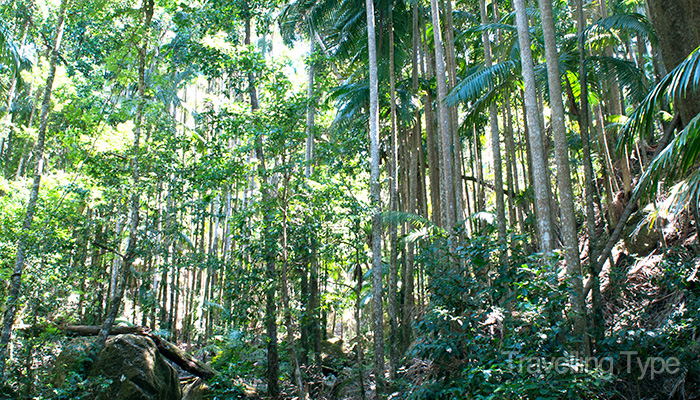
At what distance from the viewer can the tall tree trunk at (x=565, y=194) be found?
546 cm

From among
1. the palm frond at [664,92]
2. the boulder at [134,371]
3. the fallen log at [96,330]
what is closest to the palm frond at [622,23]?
the palm frond at [664,92]

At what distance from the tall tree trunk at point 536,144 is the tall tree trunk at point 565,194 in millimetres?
301

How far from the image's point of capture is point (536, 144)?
6.41m

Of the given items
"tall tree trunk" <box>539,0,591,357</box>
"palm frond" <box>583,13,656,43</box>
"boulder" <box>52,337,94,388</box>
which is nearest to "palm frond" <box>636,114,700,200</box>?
"tall tree trunk" <box>539,0,591,357</box>

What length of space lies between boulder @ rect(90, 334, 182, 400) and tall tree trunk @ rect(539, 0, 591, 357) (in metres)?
7.34

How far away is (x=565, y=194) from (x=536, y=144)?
1.01 m

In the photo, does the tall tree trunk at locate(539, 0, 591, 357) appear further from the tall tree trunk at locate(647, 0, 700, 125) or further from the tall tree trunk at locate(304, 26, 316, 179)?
the tall tree trunk at locate(304, 26, 316, 179)

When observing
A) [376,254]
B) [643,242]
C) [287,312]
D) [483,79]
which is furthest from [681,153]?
[376,254]

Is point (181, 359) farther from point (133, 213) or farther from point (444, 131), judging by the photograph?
point (444, 131)

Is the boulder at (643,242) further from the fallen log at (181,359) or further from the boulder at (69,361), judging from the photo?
the boulder at (69,361)

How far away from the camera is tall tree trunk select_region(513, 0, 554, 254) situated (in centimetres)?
614

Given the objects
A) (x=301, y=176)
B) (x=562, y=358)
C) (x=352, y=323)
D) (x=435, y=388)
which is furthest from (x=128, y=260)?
(x=352, y=323)

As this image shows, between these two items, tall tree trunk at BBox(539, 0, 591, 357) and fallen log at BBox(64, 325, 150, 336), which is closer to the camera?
tall tree trunk at BBox(539, 0, 591, 357)

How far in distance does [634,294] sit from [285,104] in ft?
23.0
